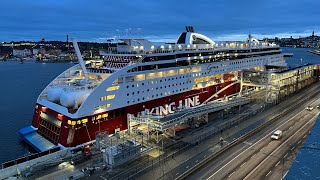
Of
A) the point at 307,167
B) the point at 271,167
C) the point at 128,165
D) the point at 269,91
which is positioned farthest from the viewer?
the point at 269,91

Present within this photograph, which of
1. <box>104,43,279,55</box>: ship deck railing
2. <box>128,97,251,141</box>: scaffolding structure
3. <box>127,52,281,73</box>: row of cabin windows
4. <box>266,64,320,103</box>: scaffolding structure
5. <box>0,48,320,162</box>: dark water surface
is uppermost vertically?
<box>104,43,279,55</box>: ship deck railing

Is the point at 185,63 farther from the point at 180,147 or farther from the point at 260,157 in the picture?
the point at 260,157

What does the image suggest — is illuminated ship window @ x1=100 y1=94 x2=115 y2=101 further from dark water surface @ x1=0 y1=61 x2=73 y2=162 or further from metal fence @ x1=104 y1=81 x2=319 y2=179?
dark water surface @ x1=0 y1=61 x2=73 y2=162

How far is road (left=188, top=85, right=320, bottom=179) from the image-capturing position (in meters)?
25.8

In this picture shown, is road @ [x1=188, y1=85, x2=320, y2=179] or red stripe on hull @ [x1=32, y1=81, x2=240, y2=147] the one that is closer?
road @ [x1=188, y1=85, x2=320, y2=179]

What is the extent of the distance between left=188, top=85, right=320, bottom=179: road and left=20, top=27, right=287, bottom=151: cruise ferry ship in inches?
592

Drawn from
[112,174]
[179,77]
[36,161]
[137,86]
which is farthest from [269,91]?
[36,161]

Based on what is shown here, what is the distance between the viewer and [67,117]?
34281mm

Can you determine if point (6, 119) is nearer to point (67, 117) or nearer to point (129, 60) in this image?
point (67, 117)

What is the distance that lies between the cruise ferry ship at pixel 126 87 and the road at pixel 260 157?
15.0 m

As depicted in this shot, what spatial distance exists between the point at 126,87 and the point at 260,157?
19.2m

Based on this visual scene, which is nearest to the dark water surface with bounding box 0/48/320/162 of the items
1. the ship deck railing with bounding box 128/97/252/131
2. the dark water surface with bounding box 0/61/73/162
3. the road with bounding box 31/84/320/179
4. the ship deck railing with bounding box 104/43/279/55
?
the dark water surface with bounding box 0/61/73/162

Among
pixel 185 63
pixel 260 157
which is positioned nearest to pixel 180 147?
pixel 260 157

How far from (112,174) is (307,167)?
17125 mm
